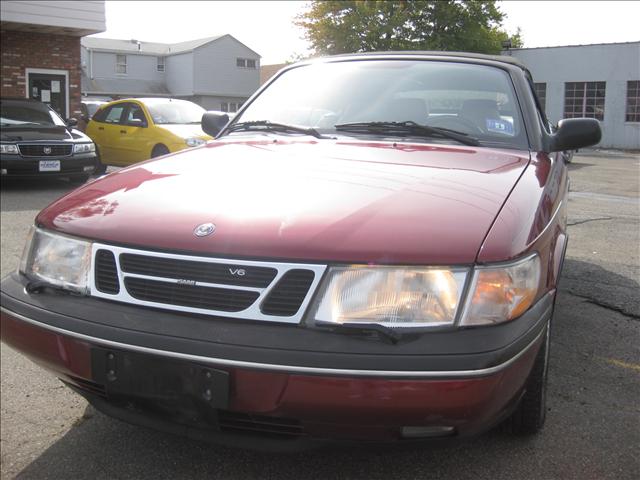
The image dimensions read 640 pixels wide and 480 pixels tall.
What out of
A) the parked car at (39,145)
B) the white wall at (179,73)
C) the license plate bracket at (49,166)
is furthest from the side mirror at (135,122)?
the white wall at (179,73)

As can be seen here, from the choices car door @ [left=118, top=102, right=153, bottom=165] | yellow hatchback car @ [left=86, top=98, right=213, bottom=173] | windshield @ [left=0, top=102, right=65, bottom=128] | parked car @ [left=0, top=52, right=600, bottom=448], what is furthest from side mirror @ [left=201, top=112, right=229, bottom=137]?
car door @ [left=118, top=102, right=153, bottom=165]

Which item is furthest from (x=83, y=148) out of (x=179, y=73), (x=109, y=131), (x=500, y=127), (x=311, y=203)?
(x=179, y=73)

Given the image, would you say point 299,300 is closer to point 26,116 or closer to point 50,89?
point 26,116

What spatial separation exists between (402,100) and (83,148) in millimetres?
8197

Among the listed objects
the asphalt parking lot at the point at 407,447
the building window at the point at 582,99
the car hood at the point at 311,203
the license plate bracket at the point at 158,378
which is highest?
the building window at the point at 582,99

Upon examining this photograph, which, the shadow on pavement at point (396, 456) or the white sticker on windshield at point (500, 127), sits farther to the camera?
the white sticker on windshield at point (500, 127)

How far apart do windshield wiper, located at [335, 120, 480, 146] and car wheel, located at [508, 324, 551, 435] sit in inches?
37.1

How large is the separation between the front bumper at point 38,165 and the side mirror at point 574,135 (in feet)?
27.5

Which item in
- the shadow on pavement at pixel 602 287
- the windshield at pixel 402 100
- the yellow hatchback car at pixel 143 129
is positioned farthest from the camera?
the yellow hatchback car at pixel 143 129

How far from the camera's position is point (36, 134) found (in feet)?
32.2

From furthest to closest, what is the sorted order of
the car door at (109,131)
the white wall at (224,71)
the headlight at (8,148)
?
the white wall at (224,71) < the car door at (109,131) < the headlight at (8,148)

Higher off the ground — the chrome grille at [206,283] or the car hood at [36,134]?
the car hood at [36,134]

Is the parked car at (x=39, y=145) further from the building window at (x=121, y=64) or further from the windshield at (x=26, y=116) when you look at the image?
the building window at (x=121, y=64)

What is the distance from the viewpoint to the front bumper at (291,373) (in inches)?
65.1
